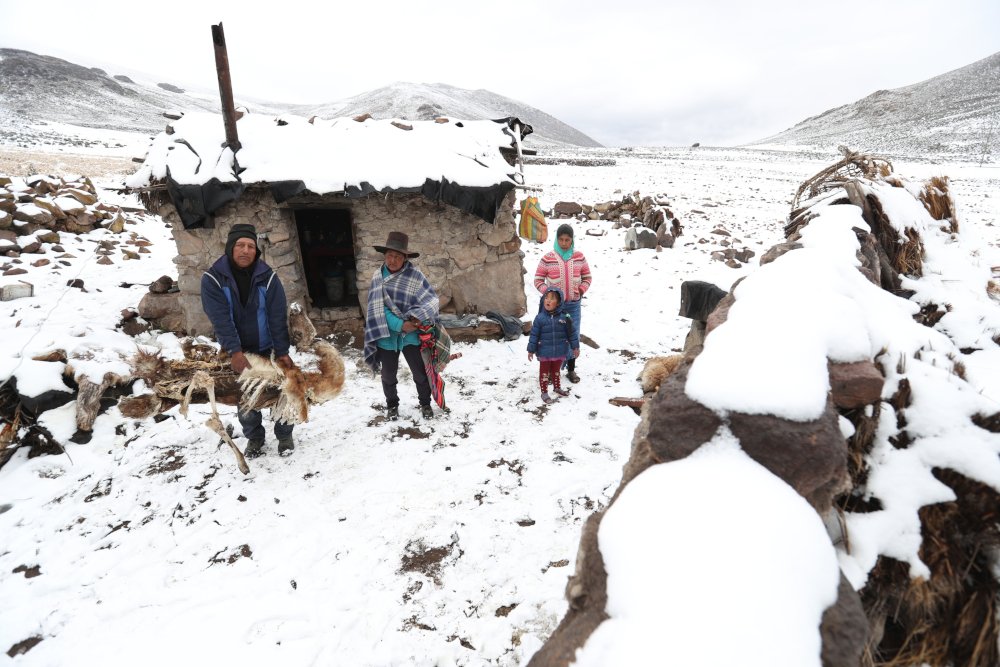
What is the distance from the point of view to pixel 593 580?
4.09ft

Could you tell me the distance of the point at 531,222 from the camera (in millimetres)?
7305

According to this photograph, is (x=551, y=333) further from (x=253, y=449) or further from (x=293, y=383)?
(x=253, y=449)

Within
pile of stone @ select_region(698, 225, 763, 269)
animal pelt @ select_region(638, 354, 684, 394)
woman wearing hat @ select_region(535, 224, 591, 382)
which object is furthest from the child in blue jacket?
pile of stone @ select_region(698, 225, 763, 269)

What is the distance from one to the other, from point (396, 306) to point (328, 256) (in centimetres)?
481

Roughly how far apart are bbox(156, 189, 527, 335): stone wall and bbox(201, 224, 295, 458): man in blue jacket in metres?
2.72

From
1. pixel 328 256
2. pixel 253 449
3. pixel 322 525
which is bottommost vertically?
pixel 322 525

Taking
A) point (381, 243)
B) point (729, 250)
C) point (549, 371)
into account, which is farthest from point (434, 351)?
point (729, 250)

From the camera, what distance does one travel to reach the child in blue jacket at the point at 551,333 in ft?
15.3

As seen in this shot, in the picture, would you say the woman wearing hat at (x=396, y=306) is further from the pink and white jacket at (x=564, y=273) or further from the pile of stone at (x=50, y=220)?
the pile of stone at (x=50, y=220)

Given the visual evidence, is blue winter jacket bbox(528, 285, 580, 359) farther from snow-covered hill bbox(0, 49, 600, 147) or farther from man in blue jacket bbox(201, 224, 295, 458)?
snow-covered hill bbox(0, 49, 600, 147)

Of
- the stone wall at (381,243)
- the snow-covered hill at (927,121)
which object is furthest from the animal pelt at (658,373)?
the snow-covered hill at (927,121)

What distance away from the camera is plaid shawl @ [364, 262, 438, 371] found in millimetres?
4129

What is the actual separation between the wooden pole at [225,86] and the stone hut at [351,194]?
151 mm

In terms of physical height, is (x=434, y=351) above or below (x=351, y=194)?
below
